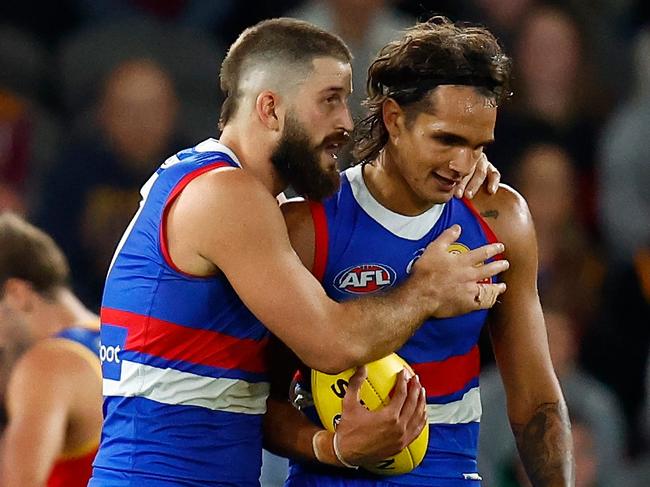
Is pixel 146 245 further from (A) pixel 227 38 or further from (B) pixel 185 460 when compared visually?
(A) pixel 227 38

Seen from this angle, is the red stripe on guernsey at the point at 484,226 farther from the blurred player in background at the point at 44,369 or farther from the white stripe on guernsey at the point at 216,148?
the blurred player in background at the point at 44,369

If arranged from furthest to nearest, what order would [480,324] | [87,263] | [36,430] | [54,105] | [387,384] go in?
[54,105]
[87,263]
[36,430]
[480,324]
[387,384]

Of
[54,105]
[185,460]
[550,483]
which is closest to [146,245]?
[185,460]

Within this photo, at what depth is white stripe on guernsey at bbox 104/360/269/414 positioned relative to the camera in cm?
373

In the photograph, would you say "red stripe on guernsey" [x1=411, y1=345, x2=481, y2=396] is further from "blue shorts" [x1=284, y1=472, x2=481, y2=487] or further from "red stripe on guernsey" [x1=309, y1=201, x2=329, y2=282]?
"red stripe on guernsey" [x1=309, y1=201, x2=329, y2=282]

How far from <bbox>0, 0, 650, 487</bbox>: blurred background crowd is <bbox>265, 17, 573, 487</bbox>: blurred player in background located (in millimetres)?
2771

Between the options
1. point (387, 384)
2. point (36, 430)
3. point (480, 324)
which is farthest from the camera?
point (36, 430)

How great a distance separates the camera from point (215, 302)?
371 cm

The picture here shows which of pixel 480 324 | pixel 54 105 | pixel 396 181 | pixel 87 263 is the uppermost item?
pixel 396 181

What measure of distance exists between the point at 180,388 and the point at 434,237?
821 mm

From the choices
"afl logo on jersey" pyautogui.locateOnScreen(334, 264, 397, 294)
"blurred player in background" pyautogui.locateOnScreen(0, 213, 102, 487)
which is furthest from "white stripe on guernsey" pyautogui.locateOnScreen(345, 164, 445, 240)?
"blurred player in background" pyautogui.locateOnScreen(0, 213, 102, 487)

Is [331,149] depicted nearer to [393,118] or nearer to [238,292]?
[393,118]

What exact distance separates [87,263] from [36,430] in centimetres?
243

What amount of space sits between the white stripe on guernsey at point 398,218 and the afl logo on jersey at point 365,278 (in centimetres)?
12
